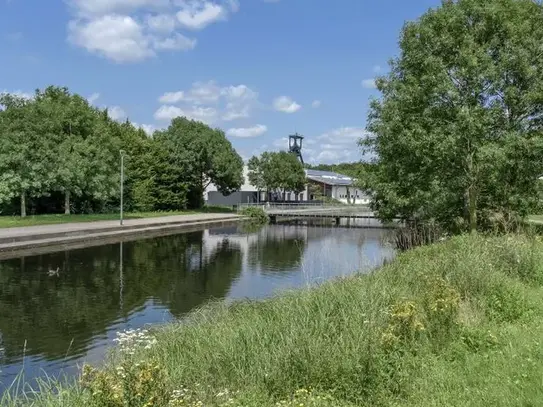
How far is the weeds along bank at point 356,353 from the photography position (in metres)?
4.00

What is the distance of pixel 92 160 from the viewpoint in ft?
111

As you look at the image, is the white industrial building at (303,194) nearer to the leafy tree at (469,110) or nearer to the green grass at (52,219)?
the green grass at (52,219)

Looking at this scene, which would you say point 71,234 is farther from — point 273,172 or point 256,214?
point 273,172

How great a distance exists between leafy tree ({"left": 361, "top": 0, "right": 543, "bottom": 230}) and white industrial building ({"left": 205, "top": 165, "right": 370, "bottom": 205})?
4783cm

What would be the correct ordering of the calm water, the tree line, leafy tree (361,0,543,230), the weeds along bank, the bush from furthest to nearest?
the bush, the tree line, leafy tree (361,0,543,230), the calm water, the weeds along bank

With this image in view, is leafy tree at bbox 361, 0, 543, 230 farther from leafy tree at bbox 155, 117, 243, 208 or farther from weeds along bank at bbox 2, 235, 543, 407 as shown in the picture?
leafy tree at bbox 155, 117, 243, 208

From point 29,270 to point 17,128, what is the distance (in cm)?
1551

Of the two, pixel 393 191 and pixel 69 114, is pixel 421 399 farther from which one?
pixel 69 114

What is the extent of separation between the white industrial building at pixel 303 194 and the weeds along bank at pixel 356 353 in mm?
56820

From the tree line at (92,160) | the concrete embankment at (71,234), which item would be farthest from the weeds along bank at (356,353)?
the tree line at (92,160)

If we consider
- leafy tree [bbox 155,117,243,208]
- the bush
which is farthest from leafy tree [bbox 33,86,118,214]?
the bush

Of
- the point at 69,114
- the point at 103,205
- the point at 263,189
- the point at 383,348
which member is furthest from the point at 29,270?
the point at 263,189

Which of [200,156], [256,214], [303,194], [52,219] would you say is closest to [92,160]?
[52,219]

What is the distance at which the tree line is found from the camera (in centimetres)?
3050
